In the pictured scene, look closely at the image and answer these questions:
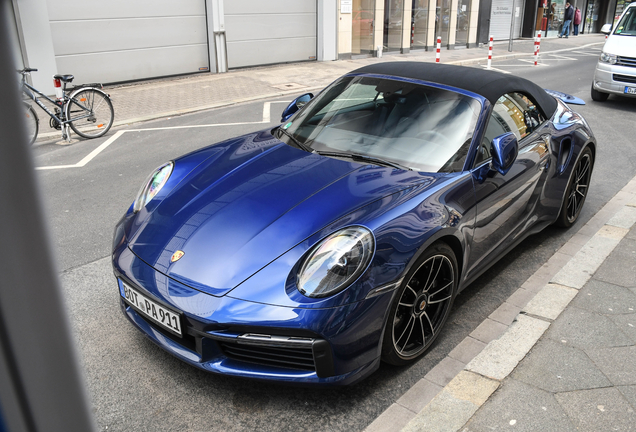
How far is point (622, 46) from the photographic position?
10.4 metres

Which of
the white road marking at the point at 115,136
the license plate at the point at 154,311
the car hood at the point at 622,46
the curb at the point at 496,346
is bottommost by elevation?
the white road marking at the point at 115,136

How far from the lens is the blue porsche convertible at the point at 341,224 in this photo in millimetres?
2512

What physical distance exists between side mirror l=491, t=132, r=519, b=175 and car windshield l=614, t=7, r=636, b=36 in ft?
30.5

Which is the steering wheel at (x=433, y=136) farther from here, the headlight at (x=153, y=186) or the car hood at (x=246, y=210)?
the headlight at (x=153, y=186)

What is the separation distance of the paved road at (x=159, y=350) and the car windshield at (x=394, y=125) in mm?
1088

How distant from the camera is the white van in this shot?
33.6ft

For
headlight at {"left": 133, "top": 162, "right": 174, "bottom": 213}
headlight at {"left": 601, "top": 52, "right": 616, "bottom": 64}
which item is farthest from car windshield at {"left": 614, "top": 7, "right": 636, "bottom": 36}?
headlight at {"left": 133, "top": 162, "right": 174, "bottom": 213}

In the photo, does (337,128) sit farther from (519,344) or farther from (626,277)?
(626,277)

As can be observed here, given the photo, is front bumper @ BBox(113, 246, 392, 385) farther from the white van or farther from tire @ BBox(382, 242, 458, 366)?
the white van

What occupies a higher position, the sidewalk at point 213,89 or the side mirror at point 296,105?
the side mirror at point 296,105

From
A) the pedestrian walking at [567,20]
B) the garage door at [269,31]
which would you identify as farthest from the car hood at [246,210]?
the pedestrian walking at [567,20]

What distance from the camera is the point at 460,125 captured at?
351cm

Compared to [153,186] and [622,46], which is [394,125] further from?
[622,46]

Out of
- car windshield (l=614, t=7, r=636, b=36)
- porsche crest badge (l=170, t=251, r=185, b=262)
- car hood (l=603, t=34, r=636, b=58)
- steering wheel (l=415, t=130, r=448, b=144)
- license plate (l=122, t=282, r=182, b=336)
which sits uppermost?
car windshield (l=614, t=7, r=636, b=36)
